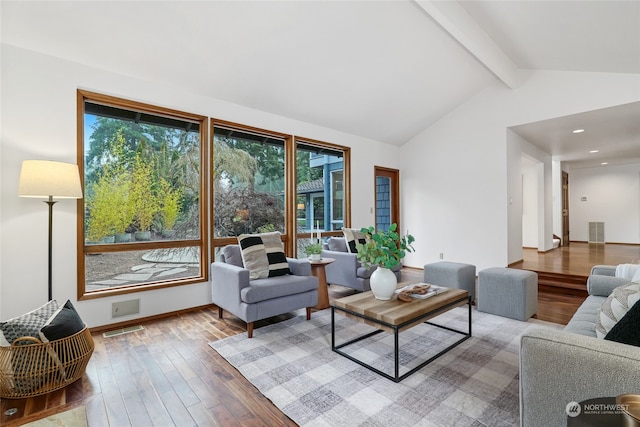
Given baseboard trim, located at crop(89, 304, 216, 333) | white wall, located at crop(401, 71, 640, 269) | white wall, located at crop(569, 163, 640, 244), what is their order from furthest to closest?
white wall, located at crop(569, 163, 640, 244), white wall, located at crop(401, 71, 640, 269), baseboard trim, located at crop(89, 304, 216, 333)

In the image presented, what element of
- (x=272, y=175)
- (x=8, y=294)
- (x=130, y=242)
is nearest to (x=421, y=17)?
(x=272, y=175)

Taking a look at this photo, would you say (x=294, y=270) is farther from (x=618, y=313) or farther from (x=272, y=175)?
(x=618, y=313)

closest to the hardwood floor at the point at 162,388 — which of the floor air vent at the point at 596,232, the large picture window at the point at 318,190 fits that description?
the large picture window at the point at 318,190

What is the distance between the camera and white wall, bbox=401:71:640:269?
4527 mm

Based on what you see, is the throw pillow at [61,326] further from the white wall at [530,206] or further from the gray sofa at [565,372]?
the white wall at [530,206]

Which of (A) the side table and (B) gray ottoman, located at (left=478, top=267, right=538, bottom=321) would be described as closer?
(B) gray ottoman, located at (left=478, top=267, right=538, bottom=321)

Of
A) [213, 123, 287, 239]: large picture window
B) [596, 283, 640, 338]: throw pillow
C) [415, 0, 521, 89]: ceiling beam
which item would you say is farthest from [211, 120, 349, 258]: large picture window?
[596, 283, 640, 338]: throw pillow

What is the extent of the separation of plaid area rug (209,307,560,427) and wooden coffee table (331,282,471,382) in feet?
0.19

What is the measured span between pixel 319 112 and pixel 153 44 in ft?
7.96

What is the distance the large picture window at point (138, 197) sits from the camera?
3.21 meters

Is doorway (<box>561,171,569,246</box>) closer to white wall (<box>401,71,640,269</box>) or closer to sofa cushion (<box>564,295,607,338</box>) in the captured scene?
white wall (<box>401,71,640,269</box>)

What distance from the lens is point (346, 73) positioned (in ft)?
13.4

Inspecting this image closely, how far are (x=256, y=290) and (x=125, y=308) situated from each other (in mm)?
1539

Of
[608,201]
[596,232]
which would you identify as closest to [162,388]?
[596,232]
